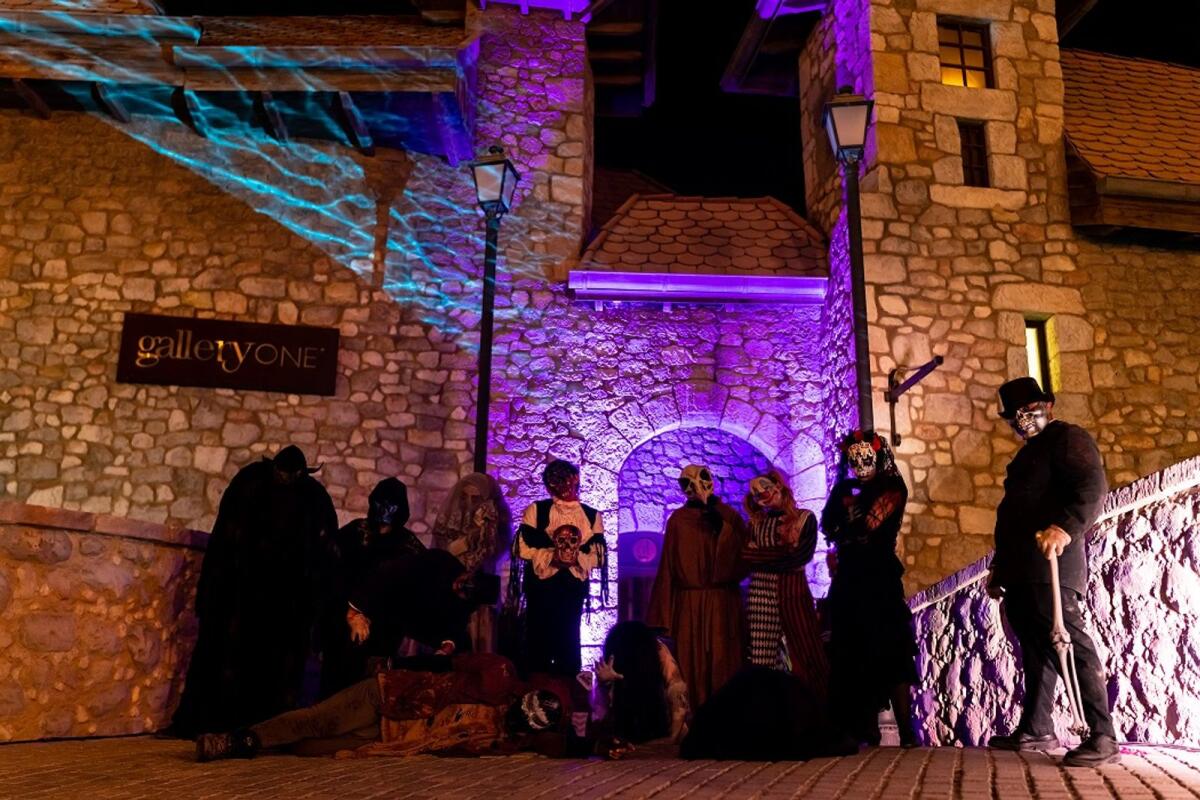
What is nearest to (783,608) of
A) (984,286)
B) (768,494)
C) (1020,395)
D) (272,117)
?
(768,494)

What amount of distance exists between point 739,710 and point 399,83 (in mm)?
6545

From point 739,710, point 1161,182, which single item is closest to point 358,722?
point 739,710


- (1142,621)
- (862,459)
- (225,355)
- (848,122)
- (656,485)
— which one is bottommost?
(1142,621)

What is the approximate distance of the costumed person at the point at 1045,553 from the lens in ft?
12.7

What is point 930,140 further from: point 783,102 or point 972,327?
point 783,102

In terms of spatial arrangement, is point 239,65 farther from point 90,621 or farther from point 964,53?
point 964,53

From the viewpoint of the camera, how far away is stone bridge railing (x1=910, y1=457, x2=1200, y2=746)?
12.3 ft

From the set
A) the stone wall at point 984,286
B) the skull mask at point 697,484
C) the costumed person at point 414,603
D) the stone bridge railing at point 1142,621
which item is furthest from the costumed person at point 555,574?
the stone wall at point 984,286

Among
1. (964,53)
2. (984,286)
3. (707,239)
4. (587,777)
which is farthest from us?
(707,239)

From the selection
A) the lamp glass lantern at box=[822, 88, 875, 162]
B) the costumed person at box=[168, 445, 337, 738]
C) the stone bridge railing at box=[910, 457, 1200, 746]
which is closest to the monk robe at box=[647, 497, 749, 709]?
the stone bridge railing at box=[910, 457, 1200, 746]

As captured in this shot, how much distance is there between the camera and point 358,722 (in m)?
4.37

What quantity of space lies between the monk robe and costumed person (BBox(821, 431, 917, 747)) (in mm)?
568

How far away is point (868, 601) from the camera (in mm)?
4812

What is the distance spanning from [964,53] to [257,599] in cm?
818
